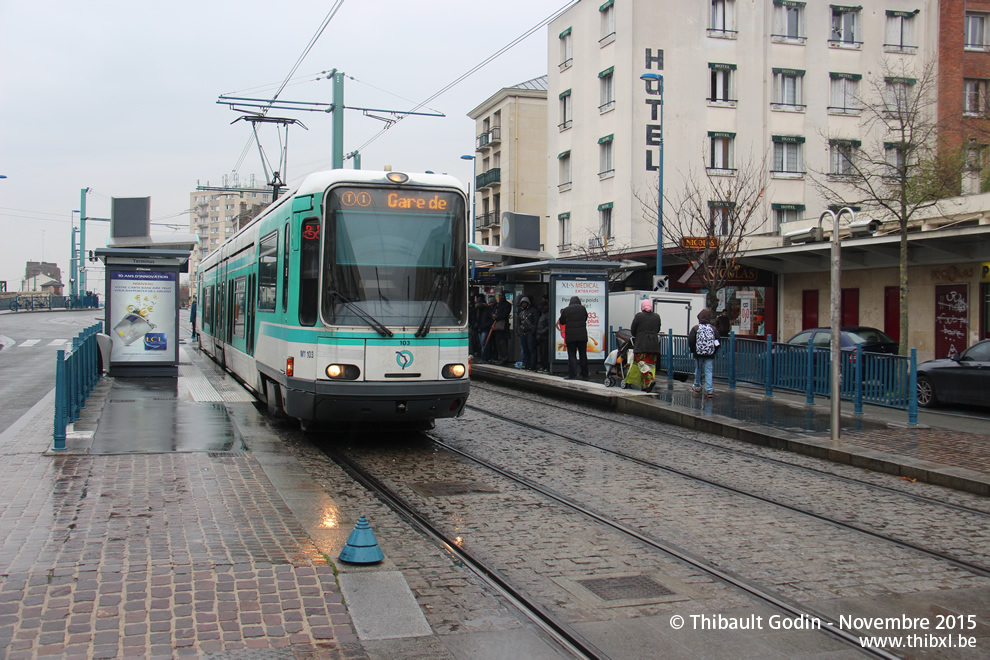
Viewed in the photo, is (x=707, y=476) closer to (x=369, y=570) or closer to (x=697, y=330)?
(x=369, y=570)

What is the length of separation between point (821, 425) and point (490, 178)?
44440 millimetres

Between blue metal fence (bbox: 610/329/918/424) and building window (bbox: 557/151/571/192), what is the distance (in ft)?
74.7

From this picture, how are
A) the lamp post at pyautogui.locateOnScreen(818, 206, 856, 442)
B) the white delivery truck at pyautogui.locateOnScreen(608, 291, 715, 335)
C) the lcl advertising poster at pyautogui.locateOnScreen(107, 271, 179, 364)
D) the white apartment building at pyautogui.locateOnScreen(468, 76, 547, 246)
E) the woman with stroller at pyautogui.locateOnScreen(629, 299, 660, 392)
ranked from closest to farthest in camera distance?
the lamp post at pyautogui.locateOnScreen(818, 206, 856, 442) < the woman with stroller at pyautogui.locateOnScreen(629, 299, 660, 392) < the lcl advertising poster at pyautogui.locateOnScreen(107, 271, 179, 364) < the white delivery truck at pyautogui.locateOnScreen(608, 291, 715, 335) < the white apartment building at pyautogui.locateOnScreen(468, 76, 547, 246)

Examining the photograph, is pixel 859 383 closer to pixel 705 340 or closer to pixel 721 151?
pixel 705 340

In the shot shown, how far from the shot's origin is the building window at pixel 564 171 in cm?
4166

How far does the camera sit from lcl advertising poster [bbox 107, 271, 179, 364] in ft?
59.1

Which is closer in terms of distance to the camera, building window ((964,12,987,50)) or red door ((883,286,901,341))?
red door ((883,286,901,341))

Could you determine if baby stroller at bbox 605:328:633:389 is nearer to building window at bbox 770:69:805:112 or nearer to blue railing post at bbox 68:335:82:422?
blue railing post at bbox 68:335:82:422

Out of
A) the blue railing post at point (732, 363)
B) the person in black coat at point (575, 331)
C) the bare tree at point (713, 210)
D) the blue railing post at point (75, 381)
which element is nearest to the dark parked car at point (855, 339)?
the blue railing post at point (732, 363)

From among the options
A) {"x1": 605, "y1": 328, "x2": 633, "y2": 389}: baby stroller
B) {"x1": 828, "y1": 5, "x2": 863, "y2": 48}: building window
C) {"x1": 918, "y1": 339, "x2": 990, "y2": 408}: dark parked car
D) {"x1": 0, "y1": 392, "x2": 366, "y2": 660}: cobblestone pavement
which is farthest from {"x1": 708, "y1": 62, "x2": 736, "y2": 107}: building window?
{"x1": 0, "y1": 392, "x2": 366, "y2": 660}: cobblestone pavement

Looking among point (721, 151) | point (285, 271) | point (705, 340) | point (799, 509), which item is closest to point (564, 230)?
point (721, 151)

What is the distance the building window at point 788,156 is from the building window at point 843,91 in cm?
230

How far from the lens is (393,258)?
9883mm

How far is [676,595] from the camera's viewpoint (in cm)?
533
